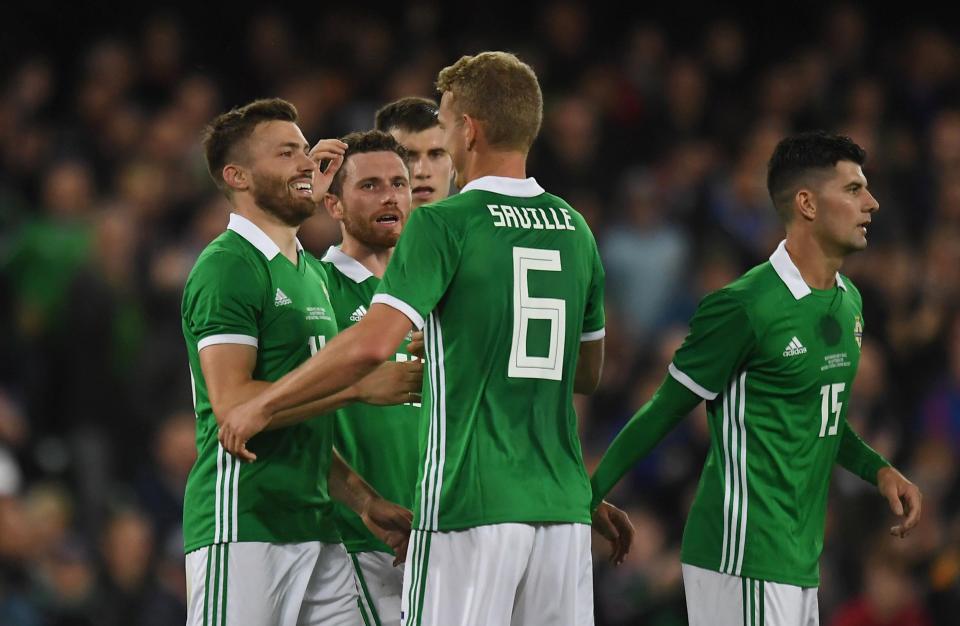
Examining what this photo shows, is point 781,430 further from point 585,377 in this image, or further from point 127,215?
point 127,215

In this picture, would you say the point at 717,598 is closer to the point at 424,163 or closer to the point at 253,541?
the point at 253,541

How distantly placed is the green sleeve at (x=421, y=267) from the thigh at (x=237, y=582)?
99 cm

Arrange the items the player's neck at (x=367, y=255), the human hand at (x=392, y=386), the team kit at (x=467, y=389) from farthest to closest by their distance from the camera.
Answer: the player's neck at (x=367, y=255) < the human hand at (x=392, y=386) < the team kit at (x=467, y=389)

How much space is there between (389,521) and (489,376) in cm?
87

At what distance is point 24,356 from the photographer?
8625 millimetres

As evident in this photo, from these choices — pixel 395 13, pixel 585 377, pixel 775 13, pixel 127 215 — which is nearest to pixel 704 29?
pixel 775 13

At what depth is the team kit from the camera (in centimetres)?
392

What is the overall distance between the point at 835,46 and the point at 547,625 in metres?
7.96

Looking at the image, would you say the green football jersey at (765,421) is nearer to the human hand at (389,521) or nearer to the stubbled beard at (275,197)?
the human hand at (389,521)

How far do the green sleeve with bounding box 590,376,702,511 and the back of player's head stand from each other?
1.21 meters

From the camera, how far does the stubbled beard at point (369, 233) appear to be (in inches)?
206

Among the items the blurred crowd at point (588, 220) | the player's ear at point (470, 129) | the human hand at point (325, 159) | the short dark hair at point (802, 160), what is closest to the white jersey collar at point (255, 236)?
the human hand at point (325, 159)

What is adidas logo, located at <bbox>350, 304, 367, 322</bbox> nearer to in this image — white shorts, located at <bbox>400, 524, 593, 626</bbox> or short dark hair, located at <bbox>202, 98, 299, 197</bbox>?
short dark hair, located at <bbox>202, 98, 299, 197</bbox>

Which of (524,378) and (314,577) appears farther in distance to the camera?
(314,577)
